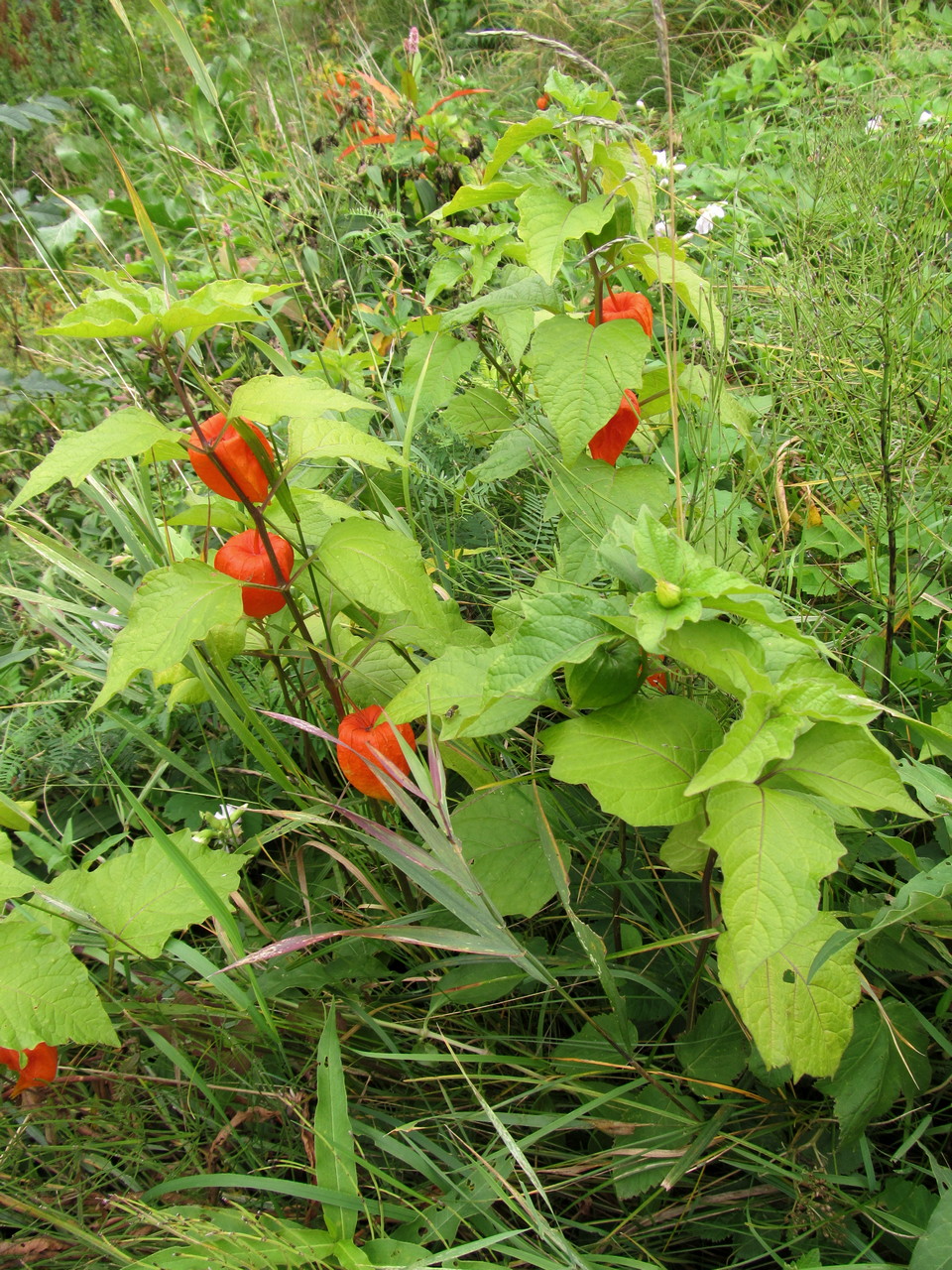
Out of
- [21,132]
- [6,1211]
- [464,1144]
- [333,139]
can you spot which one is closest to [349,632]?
[464,1144]

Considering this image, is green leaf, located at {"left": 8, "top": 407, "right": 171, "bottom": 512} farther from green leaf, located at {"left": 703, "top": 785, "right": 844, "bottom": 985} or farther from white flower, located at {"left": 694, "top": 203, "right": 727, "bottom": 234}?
white flower, located at {"left": 694, "top": 203, "right": 727, "bottom": 234}

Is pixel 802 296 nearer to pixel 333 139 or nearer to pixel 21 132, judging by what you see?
pixel 333 139

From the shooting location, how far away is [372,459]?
1.01 m

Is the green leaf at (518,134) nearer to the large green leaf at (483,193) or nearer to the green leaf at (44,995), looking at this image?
the large green leaf at (483,193)

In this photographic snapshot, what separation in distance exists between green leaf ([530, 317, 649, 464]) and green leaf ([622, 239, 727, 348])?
0.09 m

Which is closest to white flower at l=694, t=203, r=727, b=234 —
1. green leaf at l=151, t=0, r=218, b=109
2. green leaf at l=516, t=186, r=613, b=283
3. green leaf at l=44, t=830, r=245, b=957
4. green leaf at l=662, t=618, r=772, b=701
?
green leaf at l=516, t=186, r=613, b=283

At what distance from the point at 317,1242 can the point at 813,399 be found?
1293 mm

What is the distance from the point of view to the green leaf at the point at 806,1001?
830 mm

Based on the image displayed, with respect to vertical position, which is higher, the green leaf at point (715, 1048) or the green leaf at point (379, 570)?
the green leaf at point (379, 570)

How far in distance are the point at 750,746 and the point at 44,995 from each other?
0.81 metres

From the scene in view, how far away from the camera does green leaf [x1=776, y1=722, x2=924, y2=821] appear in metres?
0.78

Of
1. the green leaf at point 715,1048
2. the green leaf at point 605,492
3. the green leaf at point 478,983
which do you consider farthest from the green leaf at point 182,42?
the green leaf at point 715,1048

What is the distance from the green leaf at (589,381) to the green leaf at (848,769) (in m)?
0.51

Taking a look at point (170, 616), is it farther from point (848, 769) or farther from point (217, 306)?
point (848, 769)
